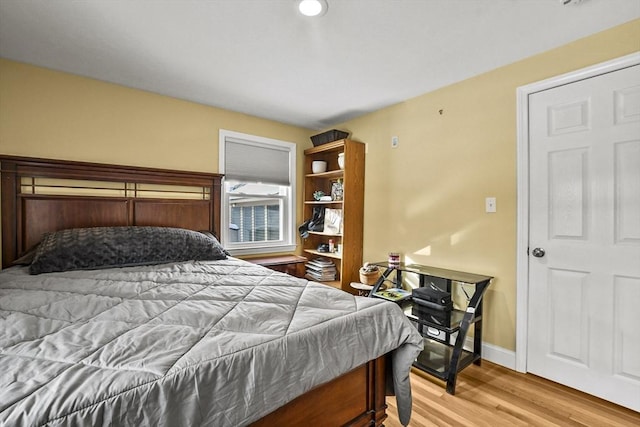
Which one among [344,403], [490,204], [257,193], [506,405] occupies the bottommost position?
[506,405]

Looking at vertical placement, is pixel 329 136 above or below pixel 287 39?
below

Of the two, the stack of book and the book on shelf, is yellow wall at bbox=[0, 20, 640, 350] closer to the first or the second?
the book on shelf

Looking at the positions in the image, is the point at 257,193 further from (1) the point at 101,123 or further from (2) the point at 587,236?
(2) the point at 587,236

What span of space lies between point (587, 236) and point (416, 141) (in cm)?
150

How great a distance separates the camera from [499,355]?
2.25 m

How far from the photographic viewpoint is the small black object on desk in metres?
2.00

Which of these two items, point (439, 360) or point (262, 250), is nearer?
point (439, 360)

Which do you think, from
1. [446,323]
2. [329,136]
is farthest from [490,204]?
[329,136]

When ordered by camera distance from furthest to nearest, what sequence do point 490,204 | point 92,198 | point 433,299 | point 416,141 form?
point 416,141 → point 92,198 → point 490,204 → point 433,299

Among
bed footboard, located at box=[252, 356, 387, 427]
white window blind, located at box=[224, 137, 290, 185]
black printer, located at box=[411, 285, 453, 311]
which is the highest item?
white window blind, located at box=[224, 137, 290, 185]

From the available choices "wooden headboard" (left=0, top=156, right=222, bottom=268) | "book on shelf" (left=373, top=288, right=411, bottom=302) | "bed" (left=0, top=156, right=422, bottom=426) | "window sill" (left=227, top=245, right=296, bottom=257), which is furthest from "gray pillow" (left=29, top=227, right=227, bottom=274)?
"book on shelf" (left=373, top=288, right=411, bottom=302)

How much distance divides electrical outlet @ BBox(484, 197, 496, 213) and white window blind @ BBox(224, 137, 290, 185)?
2.22 metres

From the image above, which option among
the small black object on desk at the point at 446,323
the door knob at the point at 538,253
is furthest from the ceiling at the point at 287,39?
the small black object on desk at the point at 446,323

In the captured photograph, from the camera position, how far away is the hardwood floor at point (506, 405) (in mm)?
1656
